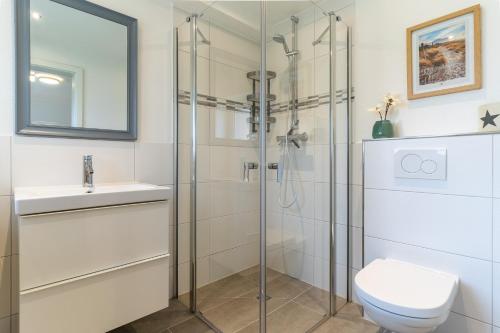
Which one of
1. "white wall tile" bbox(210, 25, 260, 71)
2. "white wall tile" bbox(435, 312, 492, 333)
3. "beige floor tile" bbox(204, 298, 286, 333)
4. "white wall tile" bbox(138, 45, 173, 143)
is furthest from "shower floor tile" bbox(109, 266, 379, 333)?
"white wall tile" bbox(210, 25, 260, 71)

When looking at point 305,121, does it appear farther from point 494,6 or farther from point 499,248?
point 499,248

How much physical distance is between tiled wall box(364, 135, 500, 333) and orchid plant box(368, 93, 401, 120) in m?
0.22

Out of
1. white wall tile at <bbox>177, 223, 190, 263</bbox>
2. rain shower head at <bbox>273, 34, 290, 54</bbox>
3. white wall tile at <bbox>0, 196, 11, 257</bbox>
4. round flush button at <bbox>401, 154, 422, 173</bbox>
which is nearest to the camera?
white wall tile at <bbox>0, 196, 11, 257</bbox>

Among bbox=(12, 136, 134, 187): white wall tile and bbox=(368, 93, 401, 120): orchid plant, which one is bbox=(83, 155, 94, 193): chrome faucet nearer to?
bbox=(12, 136, 134, 187): white wall tile

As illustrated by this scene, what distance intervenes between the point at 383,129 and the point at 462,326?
1.12 meters

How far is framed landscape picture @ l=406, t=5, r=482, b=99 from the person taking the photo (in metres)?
1.38

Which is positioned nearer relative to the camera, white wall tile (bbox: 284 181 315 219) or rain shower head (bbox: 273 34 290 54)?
rain shower head (bbox: 273 34 290 54)

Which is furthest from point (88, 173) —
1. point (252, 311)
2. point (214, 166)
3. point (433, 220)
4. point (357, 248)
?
point (433, 220)

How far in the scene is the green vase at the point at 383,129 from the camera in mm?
1635

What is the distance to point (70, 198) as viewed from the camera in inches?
46.0

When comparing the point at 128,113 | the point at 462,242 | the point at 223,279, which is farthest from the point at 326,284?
the point at 128,113

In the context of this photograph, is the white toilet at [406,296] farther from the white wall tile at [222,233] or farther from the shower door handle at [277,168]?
the white wall tile at [222,233]

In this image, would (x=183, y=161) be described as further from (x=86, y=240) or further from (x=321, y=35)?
(x=321, y=35)

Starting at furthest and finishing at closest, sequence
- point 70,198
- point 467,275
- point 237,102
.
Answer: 1. point 237,102
2. point 467,275
3. point 70,198
